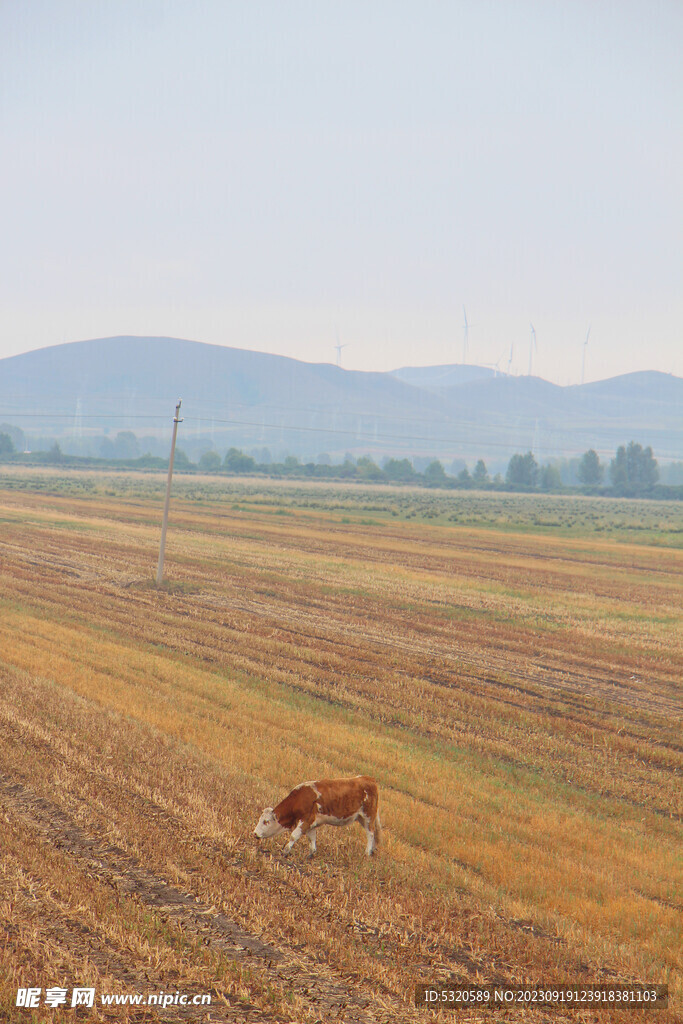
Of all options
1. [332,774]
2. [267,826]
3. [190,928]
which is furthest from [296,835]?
[332,774]

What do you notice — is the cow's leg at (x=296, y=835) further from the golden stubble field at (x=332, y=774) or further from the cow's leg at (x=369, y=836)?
the cow's leg at (x=369, y=836)

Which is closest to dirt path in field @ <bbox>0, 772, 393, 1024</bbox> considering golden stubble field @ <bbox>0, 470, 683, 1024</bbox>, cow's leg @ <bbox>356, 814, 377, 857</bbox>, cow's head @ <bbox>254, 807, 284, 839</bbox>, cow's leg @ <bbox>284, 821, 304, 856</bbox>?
golden stubble field @ <bbox>0, 470, 683, 1024</bbox>

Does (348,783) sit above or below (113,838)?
above

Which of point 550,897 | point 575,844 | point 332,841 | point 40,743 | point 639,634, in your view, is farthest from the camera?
point 639,634

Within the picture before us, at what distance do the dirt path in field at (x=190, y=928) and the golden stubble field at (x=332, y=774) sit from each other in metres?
0.03

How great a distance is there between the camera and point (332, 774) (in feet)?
46.7

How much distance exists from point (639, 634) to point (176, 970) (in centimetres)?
2639

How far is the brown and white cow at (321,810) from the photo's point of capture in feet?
35.2

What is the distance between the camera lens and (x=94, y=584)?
35281 mm

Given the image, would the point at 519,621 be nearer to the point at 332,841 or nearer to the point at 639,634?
the point at 639,634

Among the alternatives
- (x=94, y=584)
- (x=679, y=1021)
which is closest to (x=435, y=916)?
(x=679, y=1021)

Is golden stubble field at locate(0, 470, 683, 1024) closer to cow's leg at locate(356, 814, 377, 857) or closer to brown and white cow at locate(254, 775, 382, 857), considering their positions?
cow's leg at locate(356, 814, 377, 857)

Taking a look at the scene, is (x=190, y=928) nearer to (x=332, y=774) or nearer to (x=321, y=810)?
(x=321, y=810)

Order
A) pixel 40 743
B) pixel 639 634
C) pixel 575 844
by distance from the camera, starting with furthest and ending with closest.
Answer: pixel 639 634 < pixel 40 743 < pixel 575 844
